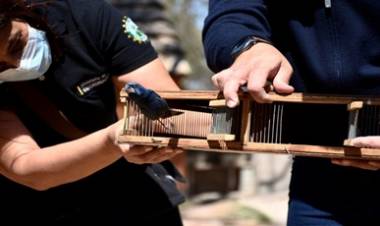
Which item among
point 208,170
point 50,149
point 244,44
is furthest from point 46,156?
point 208,170

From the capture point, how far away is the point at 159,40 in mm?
8102

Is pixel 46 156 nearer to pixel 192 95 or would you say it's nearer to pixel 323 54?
pixel 192 95

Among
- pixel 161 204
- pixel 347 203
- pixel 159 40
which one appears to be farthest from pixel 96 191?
pixel 159 40

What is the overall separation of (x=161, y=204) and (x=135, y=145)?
2.35 ft

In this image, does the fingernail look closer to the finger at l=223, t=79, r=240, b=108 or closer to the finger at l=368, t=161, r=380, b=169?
the finger at l=223, t=79, r=240, b=108

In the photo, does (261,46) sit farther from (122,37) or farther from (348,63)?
(122,37)

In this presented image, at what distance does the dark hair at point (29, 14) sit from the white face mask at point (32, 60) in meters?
0.02

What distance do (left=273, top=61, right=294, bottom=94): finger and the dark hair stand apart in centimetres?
88

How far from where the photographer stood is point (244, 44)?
1921mm

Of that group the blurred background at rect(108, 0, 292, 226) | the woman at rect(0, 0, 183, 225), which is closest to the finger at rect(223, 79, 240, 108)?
the woman at rect(0, 0, 183, 225)

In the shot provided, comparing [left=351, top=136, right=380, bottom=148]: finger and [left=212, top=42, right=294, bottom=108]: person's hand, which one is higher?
[left=212, top=42, right=294, bottom=108]: person's hand

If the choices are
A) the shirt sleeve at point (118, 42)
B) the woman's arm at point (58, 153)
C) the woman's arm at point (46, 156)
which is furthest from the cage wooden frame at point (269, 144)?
the shirt sleeve at point (118, 42)

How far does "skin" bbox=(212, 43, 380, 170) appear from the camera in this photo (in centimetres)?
173

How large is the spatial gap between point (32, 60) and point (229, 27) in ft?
2.19
